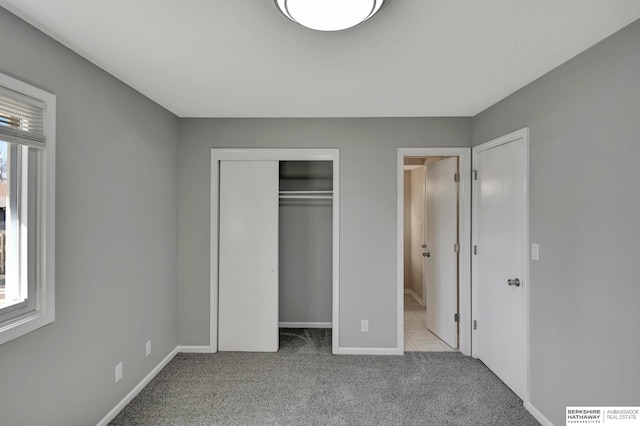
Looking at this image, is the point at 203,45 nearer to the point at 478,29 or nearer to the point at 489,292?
the point at 478,29

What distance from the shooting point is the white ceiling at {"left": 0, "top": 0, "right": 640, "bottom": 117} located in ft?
4.64

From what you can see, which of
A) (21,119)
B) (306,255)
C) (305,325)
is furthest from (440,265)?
(21,119)

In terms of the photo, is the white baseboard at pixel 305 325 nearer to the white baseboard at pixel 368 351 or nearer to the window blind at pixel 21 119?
the white baseboard at pixel 368 351

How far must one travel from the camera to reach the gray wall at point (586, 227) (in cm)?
153

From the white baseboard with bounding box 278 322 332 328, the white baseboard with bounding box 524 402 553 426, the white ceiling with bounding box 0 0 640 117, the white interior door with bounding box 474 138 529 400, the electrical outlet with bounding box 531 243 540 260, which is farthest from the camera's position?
the white baseboard with bounding box 278 322 332 328

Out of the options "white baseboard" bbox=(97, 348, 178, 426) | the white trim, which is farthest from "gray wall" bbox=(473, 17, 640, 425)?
"white baseboard" bbox=(97, 348, 178, 426)

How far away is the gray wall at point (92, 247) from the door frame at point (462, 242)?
2393 millimetres

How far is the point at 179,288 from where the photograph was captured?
10.4ft

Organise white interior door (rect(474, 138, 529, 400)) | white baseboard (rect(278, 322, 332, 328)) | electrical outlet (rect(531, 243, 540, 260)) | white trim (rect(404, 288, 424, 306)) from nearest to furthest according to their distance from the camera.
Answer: electrical outlet (rect(531, 243, 540, 260)), white interior door (rect(474, 138, 529, 400)), white baseboard (rect(278, 322, 332, 328)), white trim (rect(404, 288, 424, 306))

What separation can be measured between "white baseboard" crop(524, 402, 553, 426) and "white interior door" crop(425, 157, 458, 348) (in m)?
0.97

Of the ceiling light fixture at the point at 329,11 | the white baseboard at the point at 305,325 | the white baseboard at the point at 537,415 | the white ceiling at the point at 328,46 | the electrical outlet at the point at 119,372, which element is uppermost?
the white ceiling at the point at 328,46

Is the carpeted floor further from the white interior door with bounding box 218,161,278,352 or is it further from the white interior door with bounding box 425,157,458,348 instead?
the white interior door with bounding box 425,157,458,348

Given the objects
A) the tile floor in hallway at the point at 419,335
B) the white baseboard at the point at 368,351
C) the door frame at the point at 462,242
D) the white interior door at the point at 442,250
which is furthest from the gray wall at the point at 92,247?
the white interior door at the point at 442,250

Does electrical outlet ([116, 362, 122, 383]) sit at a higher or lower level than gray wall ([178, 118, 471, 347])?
lower
